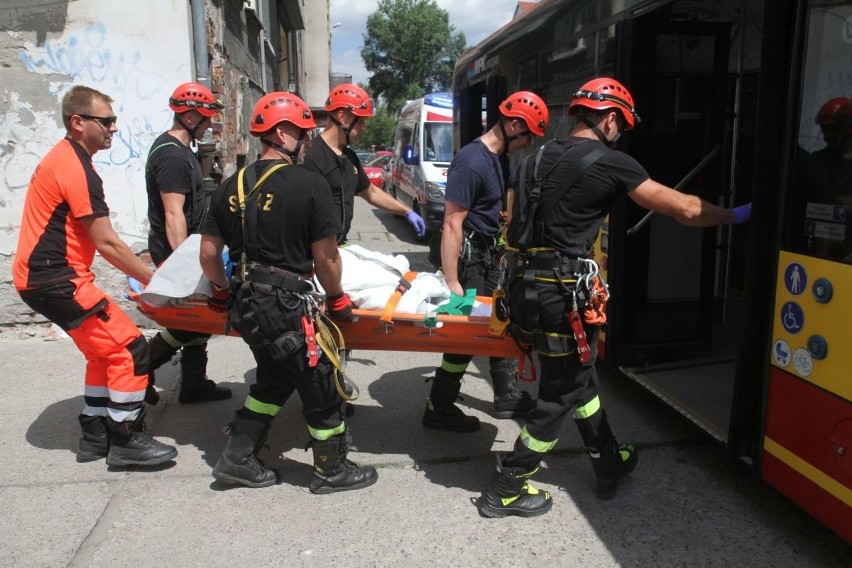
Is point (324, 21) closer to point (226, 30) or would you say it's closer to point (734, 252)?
point (226, 30)

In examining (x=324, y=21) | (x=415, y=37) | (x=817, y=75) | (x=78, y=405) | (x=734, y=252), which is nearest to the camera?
(x=817, y=75)

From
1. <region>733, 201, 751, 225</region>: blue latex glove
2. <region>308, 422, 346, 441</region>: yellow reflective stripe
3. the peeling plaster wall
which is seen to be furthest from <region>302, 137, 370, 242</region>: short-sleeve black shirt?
the peeling plaster wall

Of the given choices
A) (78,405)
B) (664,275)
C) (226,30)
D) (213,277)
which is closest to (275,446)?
(213,277)

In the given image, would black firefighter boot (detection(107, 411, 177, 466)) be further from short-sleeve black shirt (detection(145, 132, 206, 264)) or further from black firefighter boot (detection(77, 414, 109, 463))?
short-sleeve black shirt (detection(145, 132, 206, 264))

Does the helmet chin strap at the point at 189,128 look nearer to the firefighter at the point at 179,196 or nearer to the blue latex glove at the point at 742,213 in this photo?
the firefighter at the point at 179,196

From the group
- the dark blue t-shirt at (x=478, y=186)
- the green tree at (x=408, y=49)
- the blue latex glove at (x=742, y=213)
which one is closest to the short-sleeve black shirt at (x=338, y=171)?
the dark blue t-shirt at (x=478, y=186)

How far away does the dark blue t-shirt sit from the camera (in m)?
3.83

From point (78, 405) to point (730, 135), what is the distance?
17.2 ft

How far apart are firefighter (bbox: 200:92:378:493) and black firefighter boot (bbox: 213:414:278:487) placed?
0.39 feet

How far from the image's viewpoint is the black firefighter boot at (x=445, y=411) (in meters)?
4.16

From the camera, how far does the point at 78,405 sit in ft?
15.4

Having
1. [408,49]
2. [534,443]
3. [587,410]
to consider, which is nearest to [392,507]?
[534,443]

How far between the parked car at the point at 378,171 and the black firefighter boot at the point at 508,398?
41.7 ft

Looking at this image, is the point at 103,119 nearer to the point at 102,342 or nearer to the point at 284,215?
the point at 102,342
